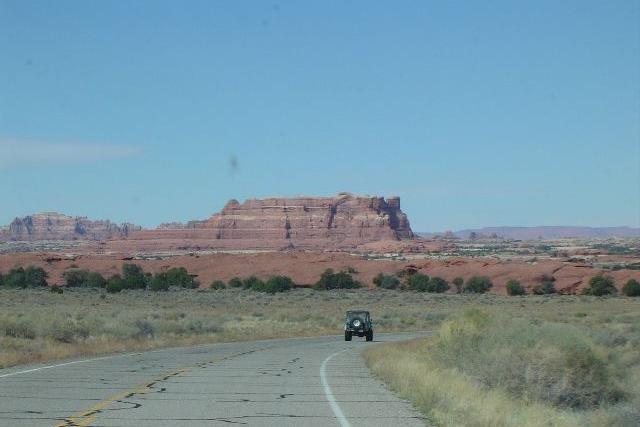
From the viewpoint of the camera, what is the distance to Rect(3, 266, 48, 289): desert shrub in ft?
297

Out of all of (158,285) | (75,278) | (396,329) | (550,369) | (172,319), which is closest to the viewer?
(550,369)

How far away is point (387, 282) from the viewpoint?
317ft

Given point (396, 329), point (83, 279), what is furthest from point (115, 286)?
point (396, 329)

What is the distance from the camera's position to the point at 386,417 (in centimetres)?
1322

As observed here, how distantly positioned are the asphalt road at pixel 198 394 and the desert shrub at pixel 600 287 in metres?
59.7

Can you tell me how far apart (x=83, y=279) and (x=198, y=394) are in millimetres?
83553

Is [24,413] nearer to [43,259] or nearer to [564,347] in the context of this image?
[564,347]

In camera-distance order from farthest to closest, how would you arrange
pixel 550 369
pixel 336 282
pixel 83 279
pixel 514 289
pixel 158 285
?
pixel 336 282, pixel 83 279, pixel 158 285, pixel 514 289, pixel 550 369

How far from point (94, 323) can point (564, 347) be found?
2280 cm

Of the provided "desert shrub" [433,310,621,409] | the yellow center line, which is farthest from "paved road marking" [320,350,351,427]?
the yellow center line

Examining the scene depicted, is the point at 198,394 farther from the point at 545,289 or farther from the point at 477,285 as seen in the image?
the point at 477,285

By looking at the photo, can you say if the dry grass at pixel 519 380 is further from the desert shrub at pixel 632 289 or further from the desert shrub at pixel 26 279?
the desert shrub at pixel 26 279

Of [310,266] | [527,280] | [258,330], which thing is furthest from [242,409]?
[310,266]

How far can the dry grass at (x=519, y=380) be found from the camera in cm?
1295
